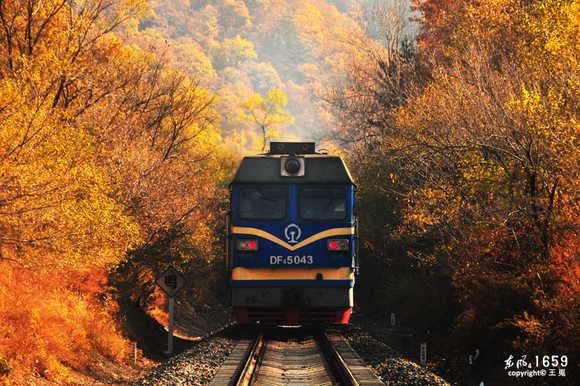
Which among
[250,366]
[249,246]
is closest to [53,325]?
[249,246]

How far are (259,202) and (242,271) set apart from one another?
1.67m

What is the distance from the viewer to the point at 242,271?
1445 centimetres

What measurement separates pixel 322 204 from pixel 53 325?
678 cm

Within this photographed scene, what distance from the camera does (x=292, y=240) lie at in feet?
47.7

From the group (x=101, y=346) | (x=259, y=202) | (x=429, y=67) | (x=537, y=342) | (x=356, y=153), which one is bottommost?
(x=101, y=346)

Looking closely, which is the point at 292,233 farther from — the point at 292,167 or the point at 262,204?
the point at 292,167

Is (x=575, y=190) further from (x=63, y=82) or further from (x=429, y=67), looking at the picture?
(x=429, y=67)

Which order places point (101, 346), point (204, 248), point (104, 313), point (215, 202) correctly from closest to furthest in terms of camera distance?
point (101, 346), point (104, 313), point (204, 248), point (215, 202)

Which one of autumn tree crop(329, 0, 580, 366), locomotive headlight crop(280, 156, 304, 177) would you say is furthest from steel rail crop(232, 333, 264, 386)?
autumn tree crop(329, 0, 580, 366)

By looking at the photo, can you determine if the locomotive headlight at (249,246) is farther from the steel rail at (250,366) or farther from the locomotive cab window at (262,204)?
the steel rail at (250,366)

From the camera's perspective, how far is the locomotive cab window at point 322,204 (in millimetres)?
14766

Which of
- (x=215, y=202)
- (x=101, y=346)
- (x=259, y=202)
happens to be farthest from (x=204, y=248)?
(x=259, y=202)

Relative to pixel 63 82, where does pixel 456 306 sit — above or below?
below

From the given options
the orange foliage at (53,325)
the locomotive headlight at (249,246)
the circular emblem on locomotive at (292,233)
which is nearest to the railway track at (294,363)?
the locomotive headlight at (249,246)
